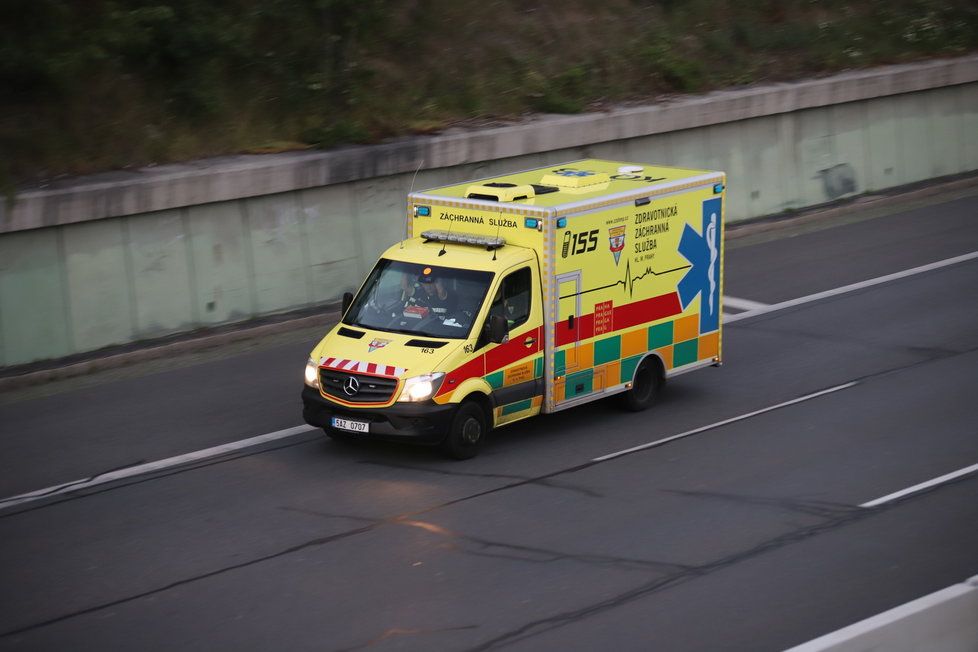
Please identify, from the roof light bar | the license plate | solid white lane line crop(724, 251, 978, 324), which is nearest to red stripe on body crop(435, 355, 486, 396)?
the license plate

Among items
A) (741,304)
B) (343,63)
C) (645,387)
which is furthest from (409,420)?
(343,63)

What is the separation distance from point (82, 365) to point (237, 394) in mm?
2477

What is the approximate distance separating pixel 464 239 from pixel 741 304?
728 cm

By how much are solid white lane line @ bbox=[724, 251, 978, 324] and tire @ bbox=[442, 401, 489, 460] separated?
668 cm

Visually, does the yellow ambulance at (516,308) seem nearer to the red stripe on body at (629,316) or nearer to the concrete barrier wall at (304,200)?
the red stripe on body at (629,316)

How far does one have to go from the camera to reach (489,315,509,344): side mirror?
13.4m

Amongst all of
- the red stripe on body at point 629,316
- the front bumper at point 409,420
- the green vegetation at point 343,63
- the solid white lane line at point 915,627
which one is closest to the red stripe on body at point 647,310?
the red stripe on body at point 629,316

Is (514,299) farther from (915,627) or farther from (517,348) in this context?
(915,627)

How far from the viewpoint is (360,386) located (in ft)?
43.9

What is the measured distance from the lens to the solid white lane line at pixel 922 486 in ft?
40.4

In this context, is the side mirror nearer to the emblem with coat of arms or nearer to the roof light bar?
the roof light bar

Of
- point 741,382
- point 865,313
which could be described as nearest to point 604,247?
point 741,382

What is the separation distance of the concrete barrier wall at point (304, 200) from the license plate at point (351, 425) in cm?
582

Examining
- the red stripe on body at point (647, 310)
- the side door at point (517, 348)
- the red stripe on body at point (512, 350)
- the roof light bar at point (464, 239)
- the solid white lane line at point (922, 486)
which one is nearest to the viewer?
the solid white lane line at point (922, 486)
